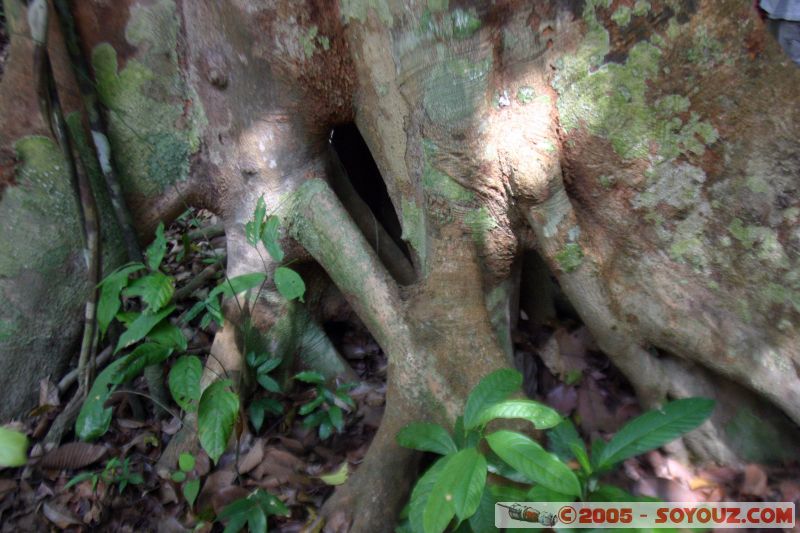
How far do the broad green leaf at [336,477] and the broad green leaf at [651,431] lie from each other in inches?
41.4

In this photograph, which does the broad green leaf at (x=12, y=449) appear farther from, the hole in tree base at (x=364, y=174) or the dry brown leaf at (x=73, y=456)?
the hole in tree base at (x=364, y=174)

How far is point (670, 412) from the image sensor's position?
1.75m

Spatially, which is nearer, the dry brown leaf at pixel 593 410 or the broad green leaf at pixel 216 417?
the broad green leaf at pixel 216 417

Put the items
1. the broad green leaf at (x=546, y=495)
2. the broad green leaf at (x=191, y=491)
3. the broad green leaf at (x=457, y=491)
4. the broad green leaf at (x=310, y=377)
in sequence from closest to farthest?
the broad green leaf at (x=457, y=491) → the broad green leaf at (x=546, y=495) → the broad green leaf at (x=191, y=491) → the broad green leaf at (x=310, y=377)

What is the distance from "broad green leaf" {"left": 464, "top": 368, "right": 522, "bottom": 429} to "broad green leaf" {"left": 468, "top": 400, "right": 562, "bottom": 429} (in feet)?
0.18

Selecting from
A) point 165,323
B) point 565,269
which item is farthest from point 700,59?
point 165,323

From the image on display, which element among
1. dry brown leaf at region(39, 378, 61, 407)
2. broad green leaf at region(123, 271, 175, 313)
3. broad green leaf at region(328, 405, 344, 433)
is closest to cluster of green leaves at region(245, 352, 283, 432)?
broad green leaf at region(328, 405, 344, 433)

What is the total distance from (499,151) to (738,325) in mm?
944

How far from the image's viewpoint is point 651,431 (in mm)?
1705

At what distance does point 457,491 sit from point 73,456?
1.89m

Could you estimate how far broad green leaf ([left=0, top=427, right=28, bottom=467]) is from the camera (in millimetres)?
974

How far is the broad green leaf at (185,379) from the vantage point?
2047 mm

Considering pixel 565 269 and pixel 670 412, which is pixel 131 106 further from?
pixel 670 412

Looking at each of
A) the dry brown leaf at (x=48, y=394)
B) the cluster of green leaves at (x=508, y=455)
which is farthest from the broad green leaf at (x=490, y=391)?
the dry brown leaf at (x=48, y=394)
